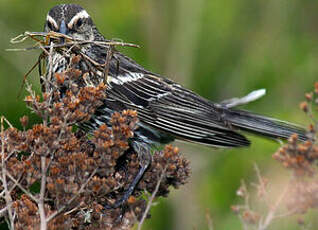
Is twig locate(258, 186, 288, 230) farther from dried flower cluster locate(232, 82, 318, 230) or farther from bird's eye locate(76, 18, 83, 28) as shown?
bird's eye locate(76, 18, 83, 28)

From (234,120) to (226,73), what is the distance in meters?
2.92

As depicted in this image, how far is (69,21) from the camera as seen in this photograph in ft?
14.0

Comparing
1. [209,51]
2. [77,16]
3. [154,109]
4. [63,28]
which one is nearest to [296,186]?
[154,109]

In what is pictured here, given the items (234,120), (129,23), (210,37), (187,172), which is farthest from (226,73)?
(187,172)

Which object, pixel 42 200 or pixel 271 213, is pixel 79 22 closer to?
pixel 42 200

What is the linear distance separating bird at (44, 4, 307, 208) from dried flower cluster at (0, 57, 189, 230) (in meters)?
0.78

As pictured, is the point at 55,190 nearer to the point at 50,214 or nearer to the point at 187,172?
the point at 50,214

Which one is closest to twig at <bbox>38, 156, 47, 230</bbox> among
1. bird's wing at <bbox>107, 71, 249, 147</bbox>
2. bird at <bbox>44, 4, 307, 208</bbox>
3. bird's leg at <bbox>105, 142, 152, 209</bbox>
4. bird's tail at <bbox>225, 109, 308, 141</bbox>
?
bird's leg at <bbox>105, 142, 152, 209</bbox>

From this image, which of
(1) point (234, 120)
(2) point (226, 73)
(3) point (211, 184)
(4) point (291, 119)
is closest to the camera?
(1) point (234, 120)

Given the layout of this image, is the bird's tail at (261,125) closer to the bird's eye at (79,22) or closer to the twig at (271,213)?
the bird's eye at (79,22)

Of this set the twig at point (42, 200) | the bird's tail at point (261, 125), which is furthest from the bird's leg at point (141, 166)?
the bird's tail at point (261, 125)

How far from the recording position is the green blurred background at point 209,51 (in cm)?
703

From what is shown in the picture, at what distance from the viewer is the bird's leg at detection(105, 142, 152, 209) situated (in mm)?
3484

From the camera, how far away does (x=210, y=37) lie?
776cm
